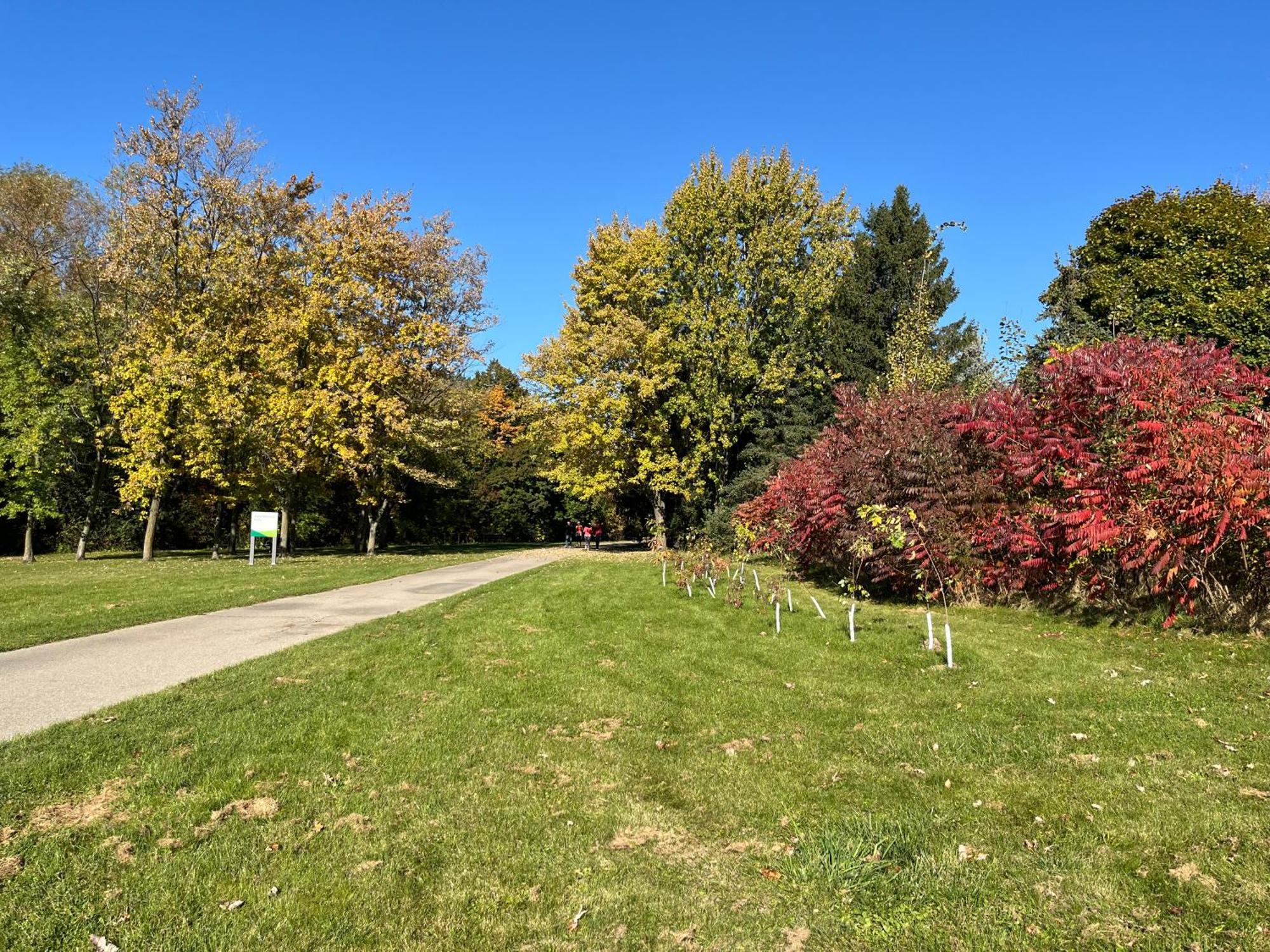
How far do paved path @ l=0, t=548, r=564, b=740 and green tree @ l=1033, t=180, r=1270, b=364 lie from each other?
626 inches

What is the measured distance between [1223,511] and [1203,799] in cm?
462

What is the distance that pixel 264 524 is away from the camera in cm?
2045

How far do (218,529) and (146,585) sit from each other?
1453cm

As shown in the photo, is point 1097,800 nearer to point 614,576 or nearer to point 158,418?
point 614,576

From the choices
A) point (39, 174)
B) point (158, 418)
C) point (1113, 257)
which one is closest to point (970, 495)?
point (1113, 257)

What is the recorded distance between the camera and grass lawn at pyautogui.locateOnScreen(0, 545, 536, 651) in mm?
10172

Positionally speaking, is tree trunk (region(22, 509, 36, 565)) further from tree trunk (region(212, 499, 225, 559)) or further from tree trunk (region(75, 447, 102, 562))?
tree trunk (region(212, 499, 225, 559))

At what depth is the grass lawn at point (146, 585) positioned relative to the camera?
10172mm

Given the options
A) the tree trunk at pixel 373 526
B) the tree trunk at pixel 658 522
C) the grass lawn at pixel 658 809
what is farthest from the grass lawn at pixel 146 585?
the tree trunk at pixel 658 522

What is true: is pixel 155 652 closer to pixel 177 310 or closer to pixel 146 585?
pixel 146 585

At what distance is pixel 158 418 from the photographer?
22375mm

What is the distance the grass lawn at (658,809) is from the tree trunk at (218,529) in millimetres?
20537

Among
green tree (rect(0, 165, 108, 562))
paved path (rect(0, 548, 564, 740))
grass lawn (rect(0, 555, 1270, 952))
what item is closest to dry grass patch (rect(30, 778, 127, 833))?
grass lawn (rect(0, 555, 1270, 952))

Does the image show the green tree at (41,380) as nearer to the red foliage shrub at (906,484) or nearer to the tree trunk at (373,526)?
the tree trunk at (373,526)
